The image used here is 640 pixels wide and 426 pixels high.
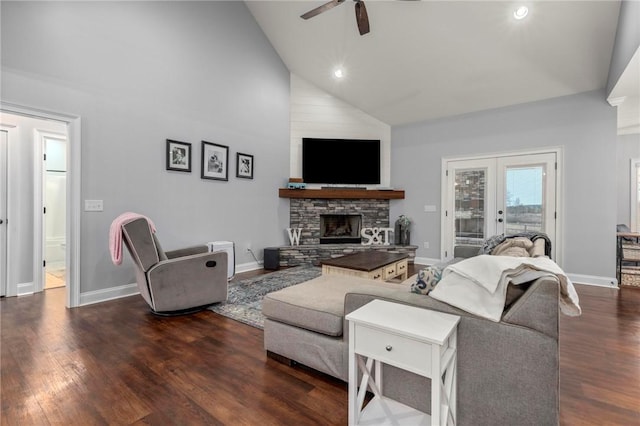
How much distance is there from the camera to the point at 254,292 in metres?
3.58

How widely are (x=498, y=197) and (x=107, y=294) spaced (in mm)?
5703

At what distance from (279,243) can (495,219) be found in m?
3.76

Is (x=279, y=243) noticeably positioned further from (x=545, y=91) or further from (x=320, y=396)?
(x=545, y=91)

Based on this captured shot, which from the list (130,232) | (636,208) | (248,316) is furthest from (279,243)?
(636,208)

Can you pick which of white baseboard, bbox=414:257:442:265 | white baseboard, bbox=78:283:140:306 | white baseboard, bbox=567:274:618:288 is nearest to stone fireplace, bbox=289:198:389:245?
white baseboard, bbox=414:257:442:265

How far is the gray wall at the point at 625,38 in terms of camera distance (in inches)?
98.9

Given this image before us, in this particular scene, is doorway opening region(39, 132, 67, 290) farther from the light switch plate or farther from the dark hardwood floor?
the dark hardwood floor

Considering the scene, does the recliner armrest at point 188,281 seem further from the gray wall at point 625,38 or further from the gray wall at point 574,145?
the gray wall at point 625,38

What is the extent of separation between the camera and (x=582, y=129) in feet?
13.6

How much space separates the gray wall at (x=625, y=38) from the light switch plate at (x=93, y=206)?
535cm

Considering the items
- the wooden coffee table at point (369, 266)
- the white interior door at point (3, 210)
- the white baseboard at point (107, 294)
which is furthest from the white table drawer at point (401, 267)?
the white interior door at point (3, 210)

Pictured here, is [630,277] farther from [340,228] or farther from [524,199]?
[340,228]

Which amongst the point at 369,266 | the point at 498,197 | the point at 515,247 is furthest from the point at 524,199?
the point at 369,266

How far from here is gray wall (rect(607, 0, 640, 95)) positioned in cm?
251
